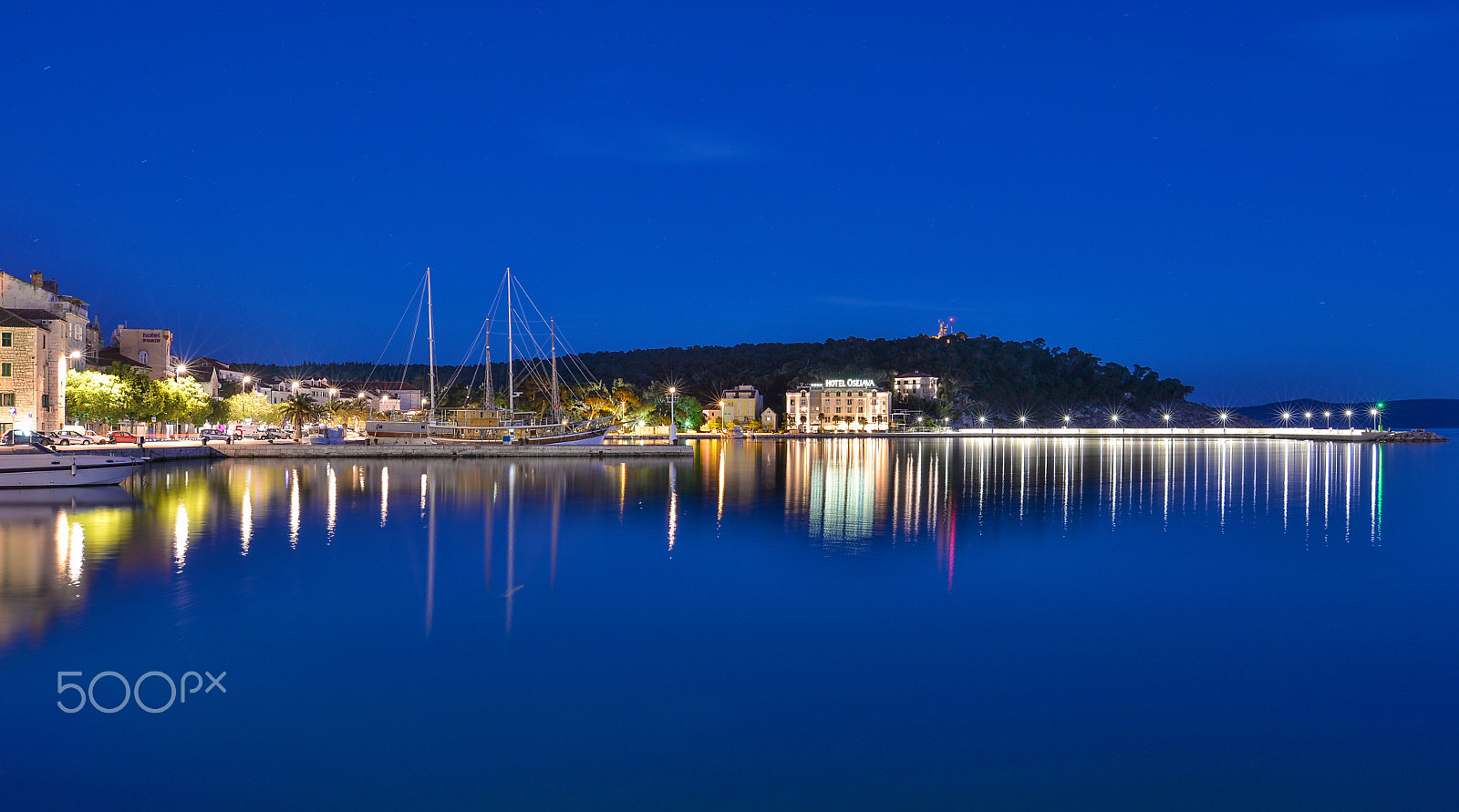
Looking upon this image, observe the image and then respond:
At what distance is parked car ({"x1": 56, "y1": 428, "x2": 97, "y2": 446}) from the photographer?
39438mm

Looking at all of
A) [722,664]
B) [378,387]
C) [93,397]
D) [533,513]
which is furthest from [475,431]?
[378,387]

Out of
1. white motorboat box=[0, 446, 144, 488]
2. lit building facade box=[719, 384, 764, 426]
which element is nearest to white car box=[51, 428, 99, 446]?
white motorboat box=[0, 446, 144, 488]

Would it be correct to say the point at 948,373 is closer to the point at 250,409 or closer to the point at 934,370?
the point at 934,370

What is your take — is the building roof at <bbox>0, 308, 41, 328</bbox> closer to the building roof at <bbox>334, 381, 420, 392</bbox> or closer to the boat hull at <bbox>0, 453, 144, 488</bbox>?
the boat hull at <bbox>0, 453, 144, 488</bbox>

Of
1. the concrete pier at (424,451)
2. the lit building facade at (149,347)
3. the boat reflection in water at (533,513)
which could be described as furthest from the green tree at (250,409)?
the boat reflection in water at (533,513)

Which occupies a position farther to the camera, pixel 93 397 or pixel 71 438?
pixel 93 397

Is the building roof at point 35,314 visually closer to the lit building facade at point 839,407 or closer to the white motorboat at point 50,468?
the white motorboat at point 50,468

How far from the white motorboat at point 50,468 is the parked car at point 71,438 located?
45.9 ft

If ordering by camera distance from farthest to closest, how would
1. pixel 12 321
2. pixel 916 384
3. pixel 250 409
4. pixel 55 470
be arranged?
pixel 916 384 → pixel 250 409 → pixel 12 321 → pixel 55 470

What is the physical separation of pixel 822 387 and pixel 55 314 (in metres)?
97.6

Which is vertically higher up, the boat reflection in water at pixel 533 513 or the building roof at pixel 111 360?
the building roof at pixel 111 360

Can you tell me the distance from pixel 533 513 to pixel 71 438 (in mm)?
30842

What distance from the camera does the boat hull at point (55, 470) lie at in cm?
2586

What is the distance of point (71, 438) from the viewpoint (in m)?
41.2
